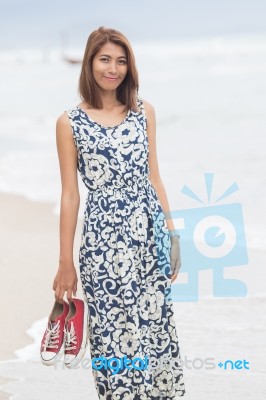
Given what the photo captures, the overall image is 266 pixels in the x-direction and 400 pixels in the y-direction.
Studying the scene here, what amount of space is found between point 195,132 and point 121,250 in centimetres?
1591

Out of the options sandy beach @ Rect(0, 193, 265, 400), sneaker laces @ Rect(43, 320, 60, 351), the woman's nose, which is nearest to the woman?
the woman's nose

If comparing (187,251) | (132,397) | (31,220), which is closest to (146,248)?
(132,397)

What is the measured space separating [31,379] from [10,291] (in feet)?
4.63

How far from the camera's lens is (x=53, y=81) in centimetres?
3812

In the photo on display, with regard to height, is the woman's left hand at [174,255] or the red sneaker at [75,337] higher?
the woman's left hand at [174,255]

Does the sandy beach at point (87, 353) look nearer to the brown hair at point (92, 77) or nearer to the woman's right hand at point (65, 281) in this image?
the woman's right hand at point (65, 281)

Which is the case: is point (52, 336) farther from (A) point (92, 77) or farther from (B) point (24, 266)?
(B) point (24, 266)

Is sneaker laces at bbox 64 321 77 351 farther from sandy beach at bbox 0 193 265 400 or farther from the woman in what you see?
sandy beach at bbox 0 193 265 400

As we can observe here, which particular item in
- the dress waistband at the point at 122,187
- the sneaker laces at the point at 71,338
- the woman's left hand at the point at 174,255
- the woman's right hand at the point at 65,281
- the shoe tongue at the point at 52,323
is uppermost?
the dress waistband at the point at 122,187

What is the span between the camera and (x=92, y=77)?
3.02m

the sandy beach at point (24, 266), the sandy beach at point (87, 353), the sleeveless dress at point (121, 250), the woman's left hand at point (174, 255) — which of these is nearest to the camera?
the sleeveless dress at point (121, 250)

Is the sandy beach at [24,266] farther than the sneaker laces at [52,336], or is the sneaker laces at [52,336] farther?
the sandy beach at [24,266]

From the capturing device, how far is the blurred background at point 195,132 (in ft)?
15.2

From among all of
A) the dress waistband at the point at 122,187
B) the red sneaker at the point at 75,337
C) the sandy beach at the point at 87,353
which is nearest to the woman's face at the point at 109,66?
the dress waistband at the point at 122,187
